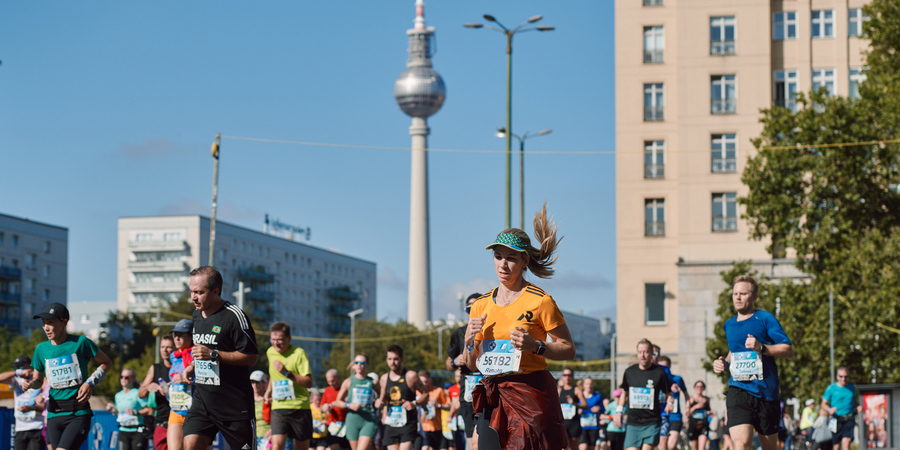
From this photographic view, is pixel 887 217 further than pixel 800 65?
No

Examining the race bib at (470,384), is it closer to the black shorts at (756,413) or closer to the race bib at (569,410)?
the black shorts at (756,413)

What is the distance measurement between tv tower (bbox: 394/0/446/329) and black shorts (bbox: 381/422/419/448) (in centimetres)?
10756

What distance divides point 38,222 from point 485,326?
120216 millimetres

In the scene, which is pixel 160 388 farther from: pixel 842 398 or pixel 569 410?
pixel 842 398

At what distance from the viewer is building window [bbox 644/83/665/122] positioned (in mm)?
51562

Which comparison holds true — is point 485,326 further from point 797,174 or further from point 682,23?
point 682,23

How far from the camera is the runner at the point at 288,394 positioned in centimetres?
1356

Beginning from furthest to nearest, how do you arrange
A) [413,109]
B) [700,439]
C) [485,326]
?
1. [413,109]
2. [700,439]
3. [485,326]

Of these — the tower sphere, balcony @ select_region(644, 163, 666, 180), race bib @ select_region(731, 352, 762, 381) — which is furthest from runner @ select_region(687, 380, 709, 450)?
the tower sphere

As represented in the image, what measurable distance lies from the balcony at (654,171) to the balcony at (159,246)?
307 feet

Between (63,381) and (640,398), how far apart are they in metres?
7.40

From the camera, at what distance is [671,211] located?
51.4 metres

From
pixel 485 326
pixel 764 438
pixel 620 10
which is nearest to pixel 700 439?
pixel 764 438

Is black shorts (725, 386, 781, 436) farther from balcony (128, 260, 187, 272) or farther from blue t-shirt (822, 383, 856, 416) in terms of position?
balcony (128, 260, 187, 272)
